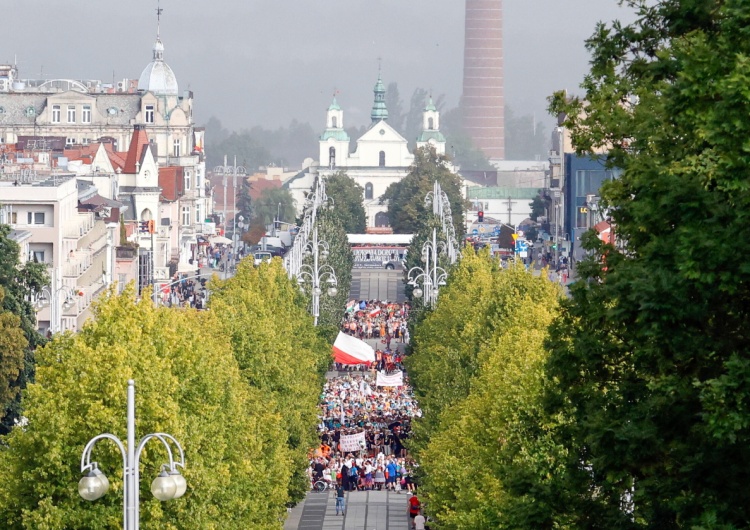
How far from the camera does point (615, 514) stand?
2836 cm

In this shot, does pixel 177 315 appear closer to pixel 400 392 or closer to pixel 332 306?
pixel 400 392

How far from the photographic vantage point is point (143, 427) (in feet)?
134

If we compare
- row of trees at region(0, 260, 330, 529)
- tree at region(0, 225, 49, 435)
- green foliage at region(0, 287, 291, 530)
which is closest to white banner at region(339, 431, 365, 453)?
tree at region(0, 225, 49, 435)

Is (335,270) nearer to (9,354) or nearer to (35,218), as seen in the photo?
(35,218)

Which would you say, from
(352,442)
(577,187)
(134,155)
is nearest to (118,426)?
(352,442)

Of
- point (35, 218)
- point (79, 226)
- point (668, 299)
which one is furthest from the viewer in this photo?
point (79, 226)

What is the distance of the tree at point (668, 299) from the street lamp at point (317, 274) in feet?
245

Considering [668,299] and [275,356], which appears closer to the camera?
[668,299]

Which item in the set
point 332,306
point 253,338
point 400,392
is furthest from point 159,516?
point 332,306

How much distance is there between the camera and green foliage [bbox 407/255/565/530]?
3681cm

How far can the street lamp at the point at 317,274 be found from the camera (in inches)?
4213

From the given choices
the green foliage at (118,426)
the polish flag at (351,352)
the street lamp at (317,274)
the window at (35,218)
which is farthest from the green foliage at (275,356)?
the window at (35,218)

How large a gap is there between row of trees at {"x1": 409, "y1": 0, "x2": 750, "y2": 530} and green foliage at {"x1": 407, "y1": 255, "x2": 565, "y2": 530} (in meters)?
0.85

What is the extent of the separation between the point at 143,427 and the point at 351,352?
64757 millimetres
